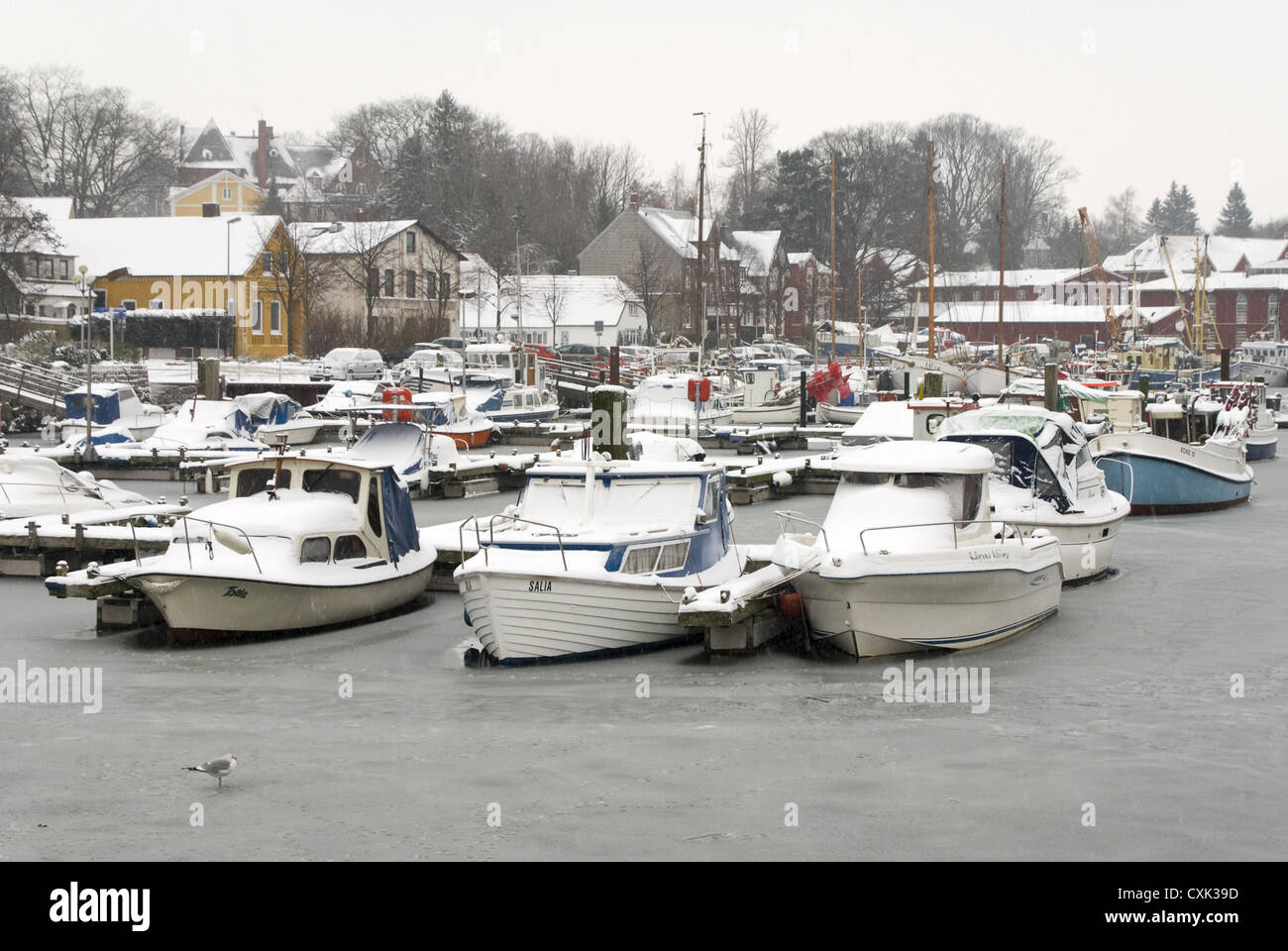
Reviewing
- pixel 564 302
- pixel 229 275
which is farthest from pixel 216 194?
pixel 229 275

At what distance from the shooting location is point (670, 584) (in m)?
18.7

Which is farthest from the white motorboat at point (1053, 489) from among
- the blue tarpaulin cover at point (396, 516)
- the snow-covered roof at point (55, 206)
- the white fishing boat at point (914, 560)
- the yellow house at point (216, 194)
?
the yellow house at point (216, 194)

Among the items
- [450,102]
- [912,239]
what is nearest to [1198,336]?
[912,239]

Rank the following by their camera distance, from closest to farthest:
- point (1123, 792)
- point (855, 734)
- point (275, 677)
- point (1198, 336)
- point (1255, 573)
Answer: point (1123, 792) < point (855, 734) < point (275, 677) < point (1255, 573) < point (1198, 336)

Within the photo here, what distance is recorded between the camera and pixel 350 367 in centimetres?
6844

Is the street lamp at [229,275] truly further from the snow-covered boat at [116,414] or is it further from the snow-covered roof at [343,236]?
the snow-covered boat at [116,414]

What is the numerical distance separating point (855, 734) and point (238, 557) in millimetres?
8584

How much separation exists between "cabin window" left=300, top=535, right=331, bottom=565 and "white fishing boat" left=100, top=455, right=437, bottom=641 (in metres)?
0.01

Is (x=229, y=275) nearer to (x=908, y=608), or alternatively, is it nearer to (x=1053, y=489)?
(x=1053, y=489)

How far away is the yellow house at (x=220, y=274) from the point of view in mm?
80625

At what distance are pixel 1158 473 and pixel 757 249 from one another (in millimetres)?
80105

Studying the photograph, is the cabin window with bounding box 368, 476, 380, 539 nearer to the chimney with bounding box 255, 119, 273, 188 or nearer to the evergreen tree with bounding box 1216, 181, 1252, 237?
the chimney with bounding box 255, 119, 273, 188

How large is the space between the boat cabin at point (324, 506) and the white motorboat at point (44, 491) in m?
6.86

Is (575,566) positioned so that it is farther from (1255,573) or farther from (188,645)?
(1255,573)
